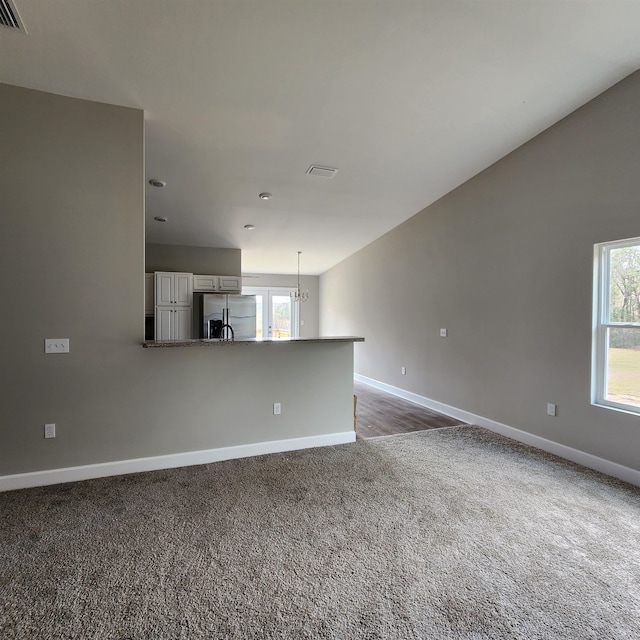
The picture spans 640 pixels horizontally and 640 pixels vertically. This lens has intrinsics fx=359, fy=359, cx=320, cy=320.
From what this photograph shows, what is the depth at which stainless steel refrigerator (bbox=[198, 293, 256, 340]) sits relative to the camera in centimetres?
613

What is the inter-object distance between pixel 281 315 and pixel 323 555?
26.4ft

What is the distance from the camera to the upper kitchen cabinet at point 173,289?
5.93 meters

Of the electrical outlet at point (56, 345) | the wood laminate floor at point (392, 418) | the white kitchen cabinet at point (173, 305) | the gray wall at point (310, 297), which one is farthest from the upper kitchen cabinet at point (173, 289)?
the gray wall at point (310, 297)

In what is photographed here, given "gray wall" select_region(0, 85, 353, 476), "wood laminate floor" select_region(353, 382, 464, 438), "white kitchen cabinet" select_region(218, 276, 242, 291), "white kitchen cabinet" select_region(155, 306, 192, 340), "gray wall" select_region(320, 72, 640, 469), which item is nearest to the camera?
"gray wall" select_region(0, 85, 353, 476)

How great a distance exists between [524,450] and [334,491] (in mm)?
2151

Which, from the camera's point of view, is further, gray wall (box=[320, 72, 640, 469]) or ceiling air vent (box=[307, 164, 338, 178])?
ceiling air vent (box=[307, 164, 338, 178])

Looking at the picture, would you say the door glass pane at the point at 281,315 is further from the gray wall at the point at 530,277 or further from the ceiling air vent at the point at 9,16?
the ceiling air vent at the point at 9,16

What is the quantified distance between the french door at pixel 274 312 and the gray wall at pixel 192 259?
8.40 feet

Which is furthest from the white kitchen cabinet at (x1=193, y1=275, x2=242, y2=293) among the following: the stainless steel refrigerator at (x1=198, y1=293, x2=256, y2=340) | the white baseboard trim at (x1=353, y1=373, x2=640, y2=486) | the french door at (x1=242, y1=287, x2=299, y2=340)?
the white baseboard trim at (x1=353, y1=373, x2=640, y2=486)

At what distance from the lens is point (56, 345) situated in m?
2.77

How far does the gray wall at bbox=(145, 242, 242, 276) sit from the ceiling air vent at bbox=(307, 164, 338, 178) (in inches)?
125

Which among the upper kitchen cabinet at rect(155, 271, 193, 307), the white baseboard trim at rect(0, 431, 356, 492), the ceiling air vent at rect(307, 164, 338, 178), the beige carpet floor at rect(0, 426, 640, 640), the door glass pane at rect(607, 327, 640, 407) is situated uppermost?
the ceiling air vent at rect(307, 164, 338, 178)

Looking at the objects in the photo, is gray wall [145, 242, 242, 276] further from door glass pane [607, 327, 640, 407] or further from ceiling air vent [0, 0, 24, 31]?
door glass pane [607, 327, 640, 407]

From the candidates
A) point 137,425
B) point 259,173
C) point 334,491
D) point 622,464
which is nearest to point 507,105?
point 259,173
